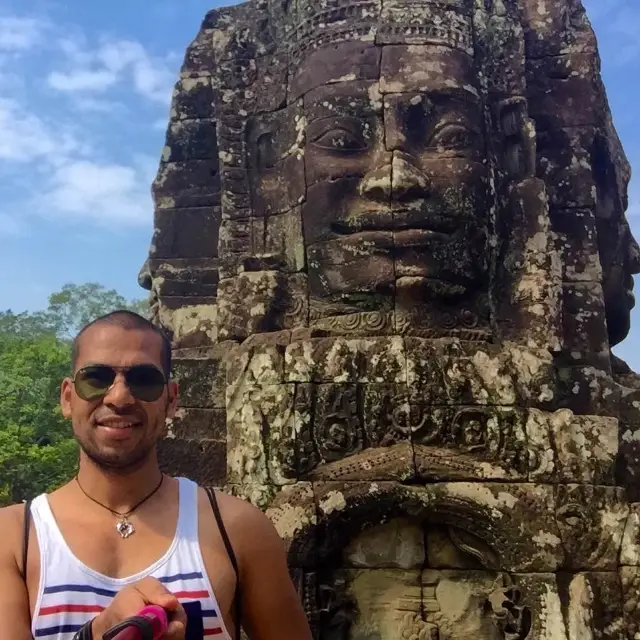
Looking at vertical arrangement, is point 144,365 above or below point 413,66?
below

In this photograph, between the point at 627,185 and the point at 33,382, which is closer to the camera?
the point at 627,185

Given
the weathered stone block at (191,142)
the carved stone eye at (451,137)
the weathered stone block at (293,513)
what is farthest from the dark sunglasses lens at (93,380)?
the weathered stone block at (191,142)

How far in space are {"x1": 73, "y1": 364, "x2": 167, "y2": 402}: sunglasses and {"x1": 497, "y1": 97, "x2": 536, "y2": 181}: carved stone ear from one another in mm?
4302

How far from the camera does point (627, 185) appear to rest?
6609 millimetres

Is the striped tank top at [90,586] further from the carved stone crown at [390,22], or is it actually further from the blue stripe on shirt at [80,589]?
the carved stone crown at [390,22]

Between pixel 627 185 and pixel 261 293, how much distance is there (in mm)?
3432

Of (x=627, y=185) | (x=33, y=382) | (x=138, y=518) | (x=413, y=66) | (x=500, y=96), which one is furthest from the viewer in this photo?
(x=33, y=382)

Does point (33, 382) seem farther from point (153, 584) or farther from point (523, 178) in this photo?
point (153, 584)

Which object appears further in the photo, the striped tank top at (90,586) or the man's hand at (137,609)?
the striped tank top at (90,586)

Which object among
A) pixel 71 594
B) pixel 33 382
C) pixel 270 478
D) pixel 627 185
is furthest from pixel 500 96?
pixel 33 382

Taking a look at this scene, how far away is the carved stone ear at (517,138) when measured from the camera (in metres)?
5.58

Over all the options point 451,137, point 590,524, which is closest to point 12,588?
point 590,524

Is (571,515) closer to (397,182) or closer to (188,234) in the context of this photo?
(397,182)

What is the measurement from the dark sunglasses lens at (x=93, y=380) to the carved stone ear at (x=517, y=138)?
435 cm
